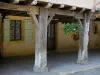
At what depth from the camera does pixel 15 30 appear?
1520 cm

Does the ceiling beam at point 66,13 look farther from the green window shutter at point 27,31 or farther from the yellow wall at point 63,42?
the yellow wall at point 63,42

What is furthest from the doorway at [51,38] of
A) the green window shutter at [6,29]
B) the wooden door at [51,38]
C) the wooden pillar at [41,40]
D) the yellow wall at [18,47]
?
the wooden pillar at [41,40]

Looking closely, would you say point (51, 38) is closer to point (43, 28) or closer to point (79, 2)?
point (79, 2)

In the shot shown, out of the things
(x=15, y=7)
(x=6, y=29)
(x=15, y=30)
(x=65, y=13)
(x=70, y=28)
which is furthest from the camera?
(x=15, y=30)

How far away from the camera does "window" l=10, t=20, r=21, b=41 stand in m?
15.0

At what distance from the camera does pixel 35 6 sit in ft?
32.1

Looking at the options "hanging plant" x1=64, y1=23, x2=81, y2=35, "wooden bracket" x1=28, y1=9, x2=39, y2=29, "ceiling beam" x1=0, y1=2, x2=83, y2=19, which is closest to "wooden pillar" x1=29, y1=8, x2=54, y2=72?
"wooden bracket" x1=28, y1=9, x2=39, y2=29

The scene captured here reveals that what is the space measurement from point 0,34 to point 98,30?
10.6 meters

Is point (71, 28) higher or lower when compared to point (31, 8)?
lower

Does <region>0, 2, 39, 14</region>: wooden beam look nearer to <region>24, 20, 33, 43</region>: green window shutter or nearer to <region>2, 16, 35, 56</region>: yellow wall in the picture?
<region>2, 16, 35, 56</region>: yellow wall

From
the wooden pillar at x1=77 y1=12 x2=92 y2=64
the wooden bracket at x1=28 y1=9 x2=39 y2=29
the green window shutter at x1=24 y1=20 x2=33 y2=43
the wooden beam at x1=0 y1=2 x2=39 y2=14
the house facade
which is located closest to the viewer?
the wooden beam at x1=0 y1=2 x2=39 y2=14

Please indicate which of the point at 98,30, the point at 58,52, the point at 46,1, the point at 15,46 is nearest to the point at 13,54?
the point at 15,46

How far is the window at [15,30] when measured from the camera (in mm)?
15016

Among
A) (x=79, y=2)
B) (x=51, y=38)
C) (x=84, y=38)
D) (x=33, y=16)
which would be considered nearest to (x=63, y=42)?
(x=51, y=38)
